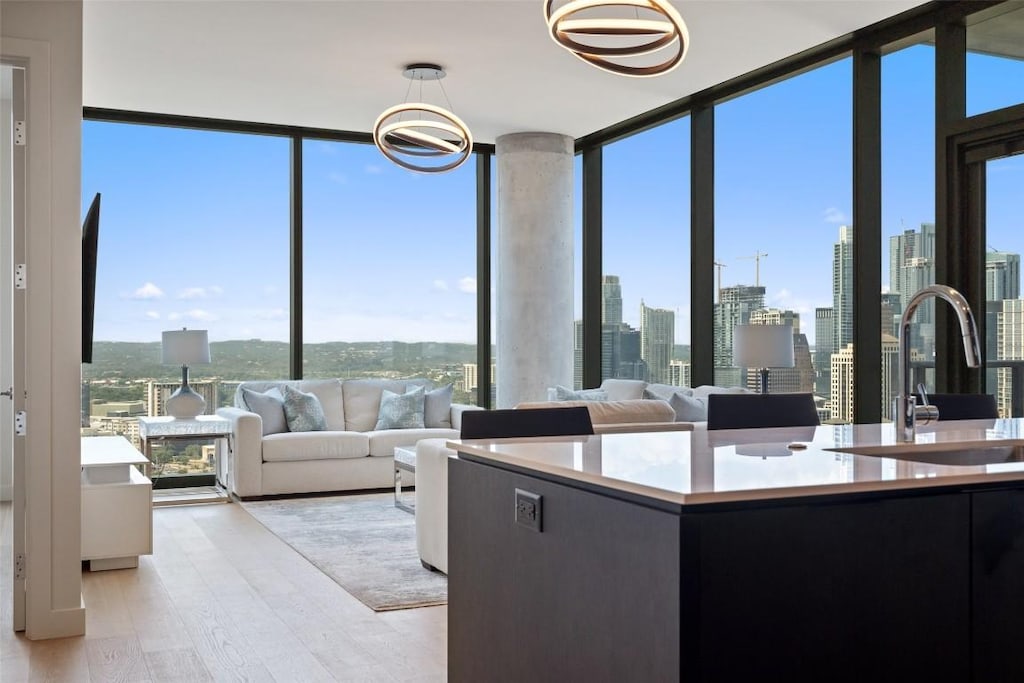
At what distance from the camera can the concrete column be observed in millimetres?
8586

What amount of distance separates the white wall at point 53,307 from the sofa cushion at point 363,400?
4182 millimetres

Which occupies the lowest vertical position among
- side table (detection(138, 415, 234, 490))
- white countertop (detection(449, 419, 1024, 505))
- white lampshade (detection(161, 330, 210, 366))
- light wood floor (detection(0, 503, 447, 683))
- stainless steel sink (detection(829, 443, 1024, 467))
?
light wood floor (detection(0, 503, 447, 683))

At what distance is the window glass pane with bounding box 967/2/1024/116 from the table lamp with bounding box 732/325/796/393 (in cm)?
160

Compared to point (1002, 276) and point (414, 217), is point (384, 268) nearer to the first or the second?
point (414, 217)

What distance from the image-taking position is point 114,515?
189 inches

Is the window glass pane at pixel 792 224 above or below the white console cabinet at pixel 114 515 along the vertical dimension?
above

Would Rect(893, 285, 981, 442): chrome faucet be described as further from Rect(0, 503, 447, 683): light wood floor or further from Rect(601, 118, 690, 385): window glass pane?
Rect(601, 118, 690, 385): window glass pane

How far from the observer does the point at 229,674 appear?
10.9 ft

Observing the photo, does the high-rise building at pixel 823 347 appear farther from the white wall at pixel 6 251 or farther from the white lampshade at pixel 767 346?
the white wall at pixel 6 251

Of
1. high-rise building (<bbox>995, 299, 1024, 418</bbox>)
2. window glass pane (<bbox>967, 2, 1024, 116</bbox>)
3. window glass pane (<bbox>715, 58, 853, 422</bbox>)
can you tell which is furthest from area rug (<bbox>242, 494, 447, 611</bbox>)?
window glass pane (<bbox>967, 2, 1024, 116</bbox>)

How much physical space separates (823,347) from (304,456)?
3.68m

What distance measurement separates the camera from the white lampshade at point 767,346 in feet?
19.7

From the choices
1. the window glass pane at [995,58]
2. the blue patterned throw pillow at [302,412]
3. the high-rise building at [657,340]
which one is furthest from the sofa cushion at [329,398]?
the window glass pane at [995,58]

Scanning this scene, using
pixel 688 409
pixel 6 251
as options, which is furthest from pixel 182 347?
pixel 688 409
